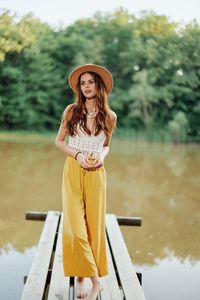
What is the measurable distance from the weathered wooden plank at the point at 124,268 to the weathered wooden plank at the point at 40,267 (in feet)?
1.17

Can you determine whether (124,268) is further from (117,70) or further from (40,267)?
(117,70)

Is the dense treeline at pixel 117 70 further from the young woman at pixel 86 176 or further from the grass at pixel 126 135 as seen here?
the young woman at pixel 86 176

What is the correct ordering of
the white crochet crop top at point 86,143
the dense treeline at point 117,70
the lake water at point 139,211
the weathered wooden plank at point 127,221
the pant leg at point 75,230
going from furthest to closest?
the dense treeline at point 117,70 < the weathered wooden plank at point 127,221 < the lake water at point 139,211 < the white crochet crop top at point 86,143 < the pant leg at point 75,230

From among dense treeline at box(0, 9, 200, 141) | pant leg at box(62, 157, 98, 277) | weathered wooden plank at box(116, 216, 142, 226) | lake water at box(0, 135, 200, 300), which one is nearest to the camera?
pant leg at box(62, 157, 98, 277)

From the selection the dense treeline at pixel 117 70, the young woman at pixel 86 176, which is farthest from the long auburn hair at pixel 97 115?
the dense treeline at pixel 117 70

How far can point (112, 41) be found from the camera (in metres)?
17.1

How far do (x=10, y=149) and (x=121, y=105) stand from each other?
680cm

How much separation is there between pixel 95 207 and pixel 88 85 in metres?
0.51

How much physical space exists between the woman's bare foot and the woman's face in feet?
2.56

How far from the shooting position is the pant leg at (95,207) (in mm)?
2084

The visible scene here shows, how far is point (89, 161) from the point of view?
208 centimetres

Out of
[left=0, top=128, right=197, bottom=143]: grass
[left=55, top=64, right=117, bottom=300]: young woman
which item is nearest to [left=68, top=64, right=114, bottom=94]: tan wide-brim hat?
[left=55, top=64, right=117, bottom=300]: young woman

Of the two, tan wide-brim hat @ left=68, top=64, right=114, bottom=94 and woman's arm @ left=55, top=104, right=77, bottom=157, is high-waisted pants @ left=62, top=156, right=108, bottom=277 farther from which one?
tan wide-brim hat @ left=68, top=64, right=114, bottom=94

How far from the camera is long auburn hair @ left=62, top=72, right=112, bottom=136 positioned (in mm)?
2143
